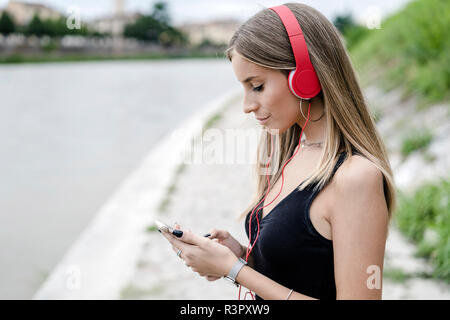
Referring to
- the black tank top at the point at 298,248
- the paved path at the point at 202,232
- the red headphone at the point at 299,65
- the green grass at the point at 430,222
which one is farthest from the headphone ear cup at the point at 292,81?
the green grass at the point at 430,222

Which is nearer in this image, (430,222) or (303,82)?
(303,82)

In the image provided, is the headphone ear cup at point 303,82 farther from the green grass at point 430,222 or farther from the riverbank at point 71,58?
the riverbank at point 71,58

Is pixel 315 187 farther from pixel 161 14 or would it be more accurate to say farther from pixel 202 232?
pixel 161 14

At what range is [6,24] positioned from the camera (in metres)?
48.3

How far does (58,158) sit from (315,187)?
919 centimetres

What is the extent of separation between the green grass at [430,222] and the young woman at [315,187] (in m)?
2.19

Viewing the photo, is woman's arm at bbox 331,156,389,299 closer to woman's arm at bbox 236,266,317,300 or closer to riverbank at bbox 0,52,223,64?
woman's arm at bbox 236,266,317,300

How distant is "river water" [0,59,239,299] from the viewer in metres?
5.32

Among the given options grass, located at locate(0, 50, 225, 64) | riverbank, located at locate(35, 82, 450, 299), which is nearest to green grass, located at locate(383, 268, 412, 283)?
riverbank, located at locate(35, 82, 450, 299)

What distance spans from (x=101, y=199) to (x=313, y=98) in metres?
6.11

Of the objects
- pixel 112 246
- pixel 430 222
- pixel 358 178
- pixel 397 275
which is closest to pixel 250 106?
pixel 358 178

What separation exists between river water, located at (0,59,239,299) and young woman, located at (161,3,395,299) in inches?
134

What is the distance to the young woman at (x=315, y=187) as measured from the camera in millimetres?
1341
